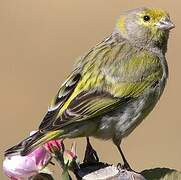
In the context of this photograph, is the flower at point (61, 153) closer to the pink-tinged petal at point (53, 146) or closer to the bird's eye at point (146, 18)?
the pink-tinged petal at point (53, 146)

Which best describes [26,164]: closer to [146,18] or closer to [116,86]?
[116,86]

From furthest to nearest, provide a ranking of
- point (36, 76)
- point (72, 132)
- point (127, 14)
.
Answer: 1. point (36, 76)
2. point (127, 14)
3. point (72, 132)

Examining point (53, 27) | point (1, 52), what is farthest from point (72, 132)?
point (53, 27)

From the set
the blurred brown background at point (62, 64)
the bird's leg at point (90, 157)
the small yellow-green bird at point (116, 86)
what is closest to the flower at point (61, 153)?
the bird's leg at point (90, 157)

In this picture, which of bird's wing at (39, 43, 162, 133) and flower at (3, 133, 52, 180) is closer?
flower at (3, 133, 52, 180)

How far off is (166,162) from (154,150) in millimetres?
530

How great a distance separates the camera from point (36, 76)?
519 inches

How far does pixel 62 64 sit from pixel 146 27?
7.71 meters

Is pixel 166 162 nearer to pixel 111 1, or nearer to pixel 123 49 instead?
pixel 123 49

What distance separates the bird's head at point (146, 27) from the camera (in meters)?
6.12

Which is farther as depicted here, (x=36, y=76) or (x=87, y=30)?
(x=87, y=30)

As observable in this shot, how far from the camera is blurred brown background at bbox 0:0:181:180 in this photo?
11305mm

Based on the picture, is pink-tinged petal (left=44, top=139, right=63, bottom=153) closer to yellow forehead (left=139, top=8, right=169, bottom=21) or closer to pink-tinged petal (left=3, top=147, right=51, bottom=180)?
pink-tinged petal (left=3, top=147, right=51, bottom=180)

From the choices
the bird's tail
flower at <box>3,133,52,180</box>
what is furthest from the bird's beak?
flower at <box>3,133,52,180</box>
